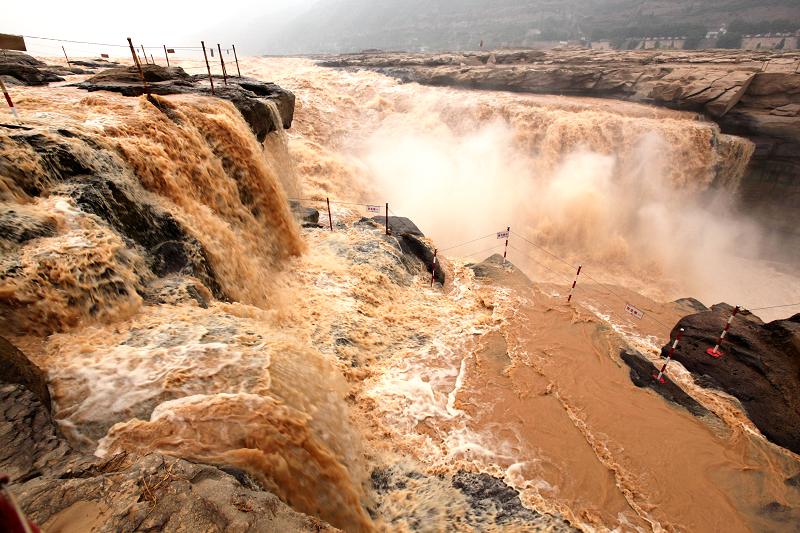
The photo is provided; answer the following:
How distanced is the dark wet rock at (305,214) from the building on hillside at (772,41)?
2857 inches

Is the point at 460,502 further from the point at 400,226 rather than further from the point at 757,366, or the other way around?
the point at 400,226

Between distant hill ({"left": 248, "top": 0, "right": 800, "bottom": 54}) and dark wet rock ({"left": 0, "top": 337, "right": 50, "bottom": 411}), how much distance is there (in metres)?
93.6

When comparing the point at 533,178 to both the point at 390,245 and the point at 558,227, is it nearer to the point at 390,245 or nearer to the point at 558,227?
the point at 558,227

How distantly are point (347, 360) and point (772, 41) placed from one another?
84106 millimetres

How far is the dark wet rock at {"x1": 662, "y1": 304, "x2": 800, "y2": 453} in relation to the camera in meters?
7.41

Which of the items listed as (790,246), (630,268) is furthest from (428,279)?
(790,246)

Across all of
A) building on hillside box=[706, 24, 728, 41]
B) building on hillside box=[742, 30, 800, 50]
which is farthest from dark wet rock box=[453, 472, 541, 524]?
building on hillside box=[706, 24, 728, 41]

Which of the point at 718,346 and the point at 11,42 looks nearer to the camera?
the point at 11,42

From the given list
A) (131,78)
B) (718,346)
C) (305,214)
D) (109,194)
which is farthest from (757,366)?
(131,78)

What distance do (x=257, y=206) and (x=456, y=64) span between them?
92.3ft

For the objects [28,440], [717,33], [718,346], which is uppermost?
[717,33]

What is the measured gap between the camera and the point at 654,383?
828 cm

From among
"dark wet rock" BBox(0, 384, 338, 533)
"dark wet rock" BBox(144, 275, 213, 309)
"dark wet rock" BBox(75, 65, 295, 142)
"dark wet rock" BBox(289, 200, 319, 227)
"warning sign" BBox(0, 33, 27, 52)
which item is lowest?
"dark wet rock" BBox(289, 200, 319, 227)

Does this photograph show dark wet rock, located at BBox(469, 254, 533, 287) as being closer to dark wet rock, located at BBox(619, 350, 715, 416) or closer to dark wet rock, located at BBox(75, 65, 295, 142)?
dark wet rock, located at BBox(619, 350, 715, 416)
